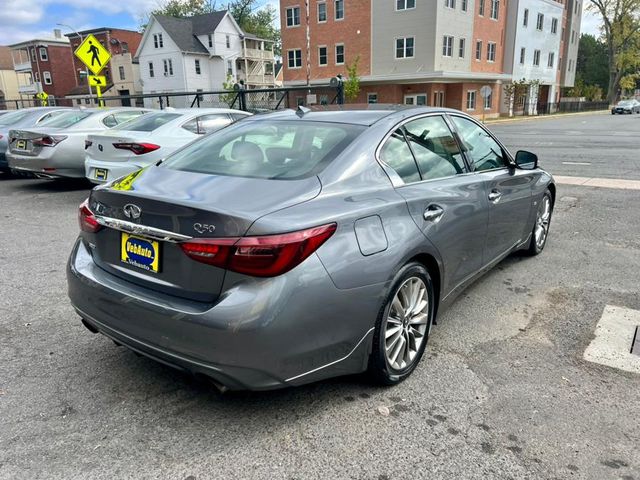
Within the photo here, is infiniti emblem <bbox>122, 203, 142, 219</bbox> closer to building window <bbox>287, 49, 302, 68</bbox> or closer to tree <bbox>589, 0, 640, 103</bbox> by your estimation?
building window <bbox>287, 49, 302, 68</bbox>

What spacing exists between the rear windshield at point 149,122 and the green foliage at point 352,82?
3078 centimetres

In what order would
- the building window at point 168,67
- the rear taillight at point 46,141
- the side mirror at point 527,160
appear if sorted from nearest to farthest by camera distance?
the side mirror at point 527,160 < the rear taillight at point 46,141 < the building window at point 168,67

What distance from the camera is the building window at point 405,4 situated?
36312 mm

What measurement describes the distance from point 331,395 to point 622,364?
1.94m

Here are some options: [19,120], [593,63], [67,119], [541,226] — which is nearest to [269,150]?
[541,226]

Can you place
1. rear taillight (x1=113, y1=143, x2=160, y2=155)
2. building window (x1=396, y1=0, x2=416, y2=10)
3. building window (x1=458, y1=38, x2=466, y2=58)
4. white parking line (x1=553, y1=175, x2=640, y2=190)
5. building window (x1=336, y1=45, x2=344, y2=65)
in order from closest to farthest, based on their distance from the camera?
rear taillight (x1=113, y1=143, x2=160, y2=155), white parking line (x1=553, y1=175, x2=640, y2=190), building window (x1=396, y1=0, x2=416, y2=10), building window (x1=458, y1=38, x2=466, y2=58), building window (x1=336, y1=45, x2=344, y2=65)

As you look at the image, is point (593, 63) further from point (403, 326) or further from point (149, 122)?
point (403, 326)

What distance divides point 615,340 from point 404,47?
123 feet

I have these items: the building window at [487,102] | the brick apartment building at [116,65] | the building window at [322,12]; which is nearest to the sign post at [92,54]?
the building window at [322,12]

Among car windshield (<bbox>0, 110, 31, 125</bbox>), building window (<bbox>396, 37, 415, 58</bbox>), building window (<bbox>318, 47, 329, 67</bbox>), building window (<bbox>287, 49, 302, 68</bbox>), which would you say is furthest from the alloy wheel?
building window (<bbox>287, 49, 302, 68</bbox>)

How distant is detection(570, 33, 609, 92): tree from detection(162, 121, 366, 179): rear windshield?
321ft

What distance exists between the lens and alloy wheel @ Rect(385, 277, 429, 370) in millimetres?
2963

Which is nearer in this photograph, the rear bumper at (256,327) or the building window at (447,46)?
the rear bumper at (256,327)

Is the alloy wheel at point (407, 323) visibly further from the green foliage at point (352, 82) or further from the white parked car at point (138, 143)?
the green foliage at point (352, 82)
